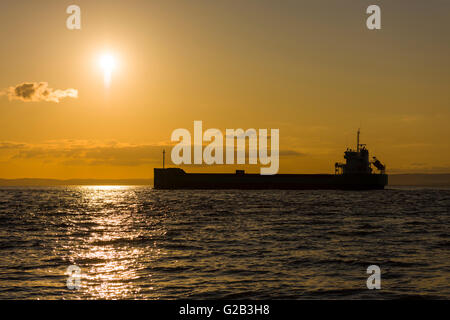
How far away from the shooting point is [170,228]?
3328cm

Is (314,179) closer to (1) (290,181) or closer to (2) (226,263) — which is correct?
(1) (290,181)

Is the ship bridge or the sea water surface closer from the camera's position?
the sea water surface

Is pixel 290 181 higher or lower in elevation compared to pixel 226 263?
lower

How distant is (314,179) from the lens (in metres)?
130

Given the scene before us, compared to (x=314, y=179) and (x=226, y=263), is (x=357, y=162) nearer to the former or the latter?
(x=314, y=179)

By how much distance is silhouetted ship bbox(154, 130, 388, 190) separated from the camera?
12594cm

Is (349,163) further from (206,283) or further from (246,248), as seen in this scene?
(206,283)

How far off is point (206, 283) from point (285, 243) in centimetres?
1038

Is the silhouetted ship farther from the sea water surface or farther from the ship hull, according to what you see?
the sea water surface

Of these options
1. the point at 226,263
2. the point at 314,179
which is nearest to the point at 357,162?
the point at 314,179

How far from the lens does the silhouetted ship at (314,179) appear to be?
126m

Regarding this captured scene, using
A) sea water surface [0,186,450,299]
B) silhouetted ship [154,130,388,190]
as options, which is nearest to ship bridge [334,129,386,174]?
silhouetted ship [154,130,388,190]

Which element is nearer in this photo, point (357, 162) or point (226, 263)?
point (226, 263)
